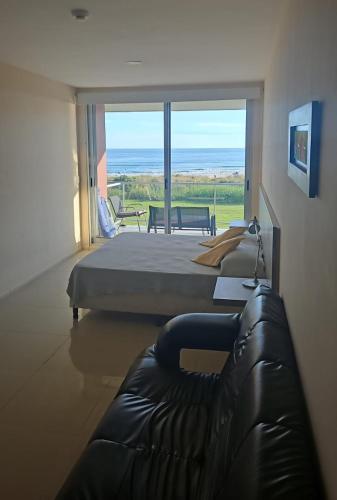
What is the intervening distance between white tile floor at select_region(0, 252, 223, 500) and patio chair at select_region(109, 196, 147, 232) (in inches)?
105

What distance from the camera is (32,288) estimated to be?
506cm

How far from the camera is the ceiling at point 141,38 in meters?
2.88

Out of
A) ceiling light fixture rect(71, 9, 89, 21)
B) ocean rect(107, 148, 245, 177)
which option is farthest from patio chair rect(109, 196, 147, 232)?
ceiling light fixture rect(71, 9, 89, 21)

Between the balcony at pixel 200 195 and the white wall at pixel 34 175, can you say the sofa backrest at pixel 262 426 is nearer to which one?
the white wall at pixel 34 175

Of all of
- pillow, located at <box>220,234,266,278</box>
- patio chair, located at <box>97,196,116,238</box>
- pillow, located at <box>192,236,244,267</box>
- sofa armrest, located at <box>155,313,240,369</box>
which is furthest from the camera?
patio chair, located at <box>97,196,116,238</box>

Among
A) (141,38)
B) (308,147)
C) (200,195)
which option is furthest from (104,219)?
(308,147)

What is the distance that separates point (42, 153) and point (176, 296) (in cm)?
277

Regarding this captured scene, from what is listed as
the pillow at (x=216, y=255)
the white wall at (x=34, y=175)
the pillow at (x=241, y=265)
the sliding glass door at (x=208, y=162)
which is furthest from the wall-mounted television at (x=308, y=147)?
the sliding glass door at (x=208, y=162)

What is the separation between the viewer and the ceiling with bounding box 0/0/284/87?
288 centimetres

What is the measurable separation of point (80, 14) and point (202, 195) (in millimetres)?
4258

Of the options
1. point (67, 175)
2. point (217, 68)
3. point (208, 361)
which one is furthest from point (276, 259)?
point (67, 175)

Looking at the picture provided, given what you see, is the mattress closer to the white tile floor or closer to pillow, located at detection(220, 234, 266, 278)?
pillow, located at detection(220, 234, 266, 278)

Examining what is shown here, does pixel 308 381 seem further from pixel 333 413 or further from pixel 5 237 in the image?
pixel 5 237

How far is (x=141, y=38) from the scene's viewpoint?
3635 millimetres
